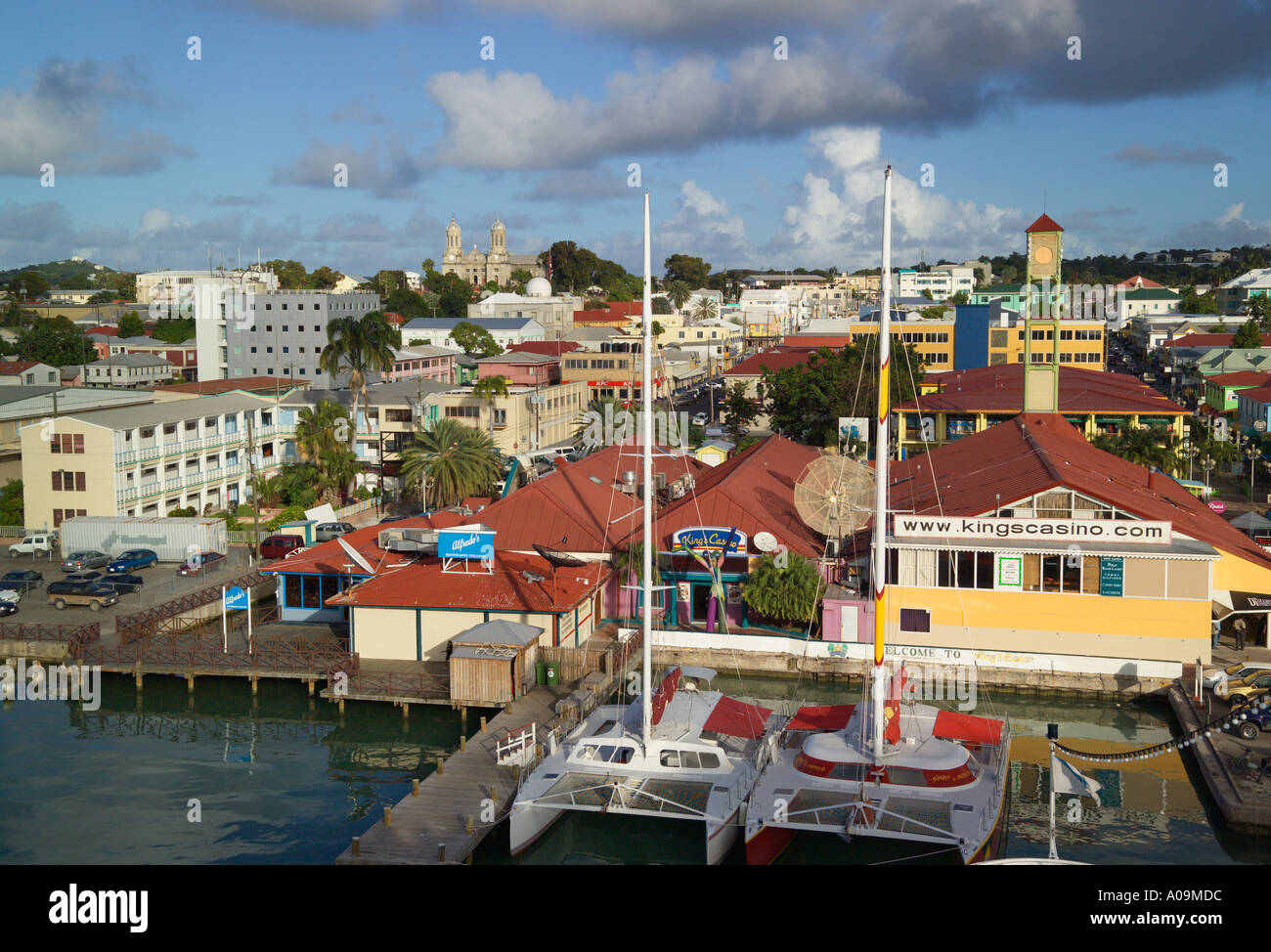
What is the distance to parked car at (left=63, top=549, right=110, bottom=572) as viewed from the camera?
45.1 meters

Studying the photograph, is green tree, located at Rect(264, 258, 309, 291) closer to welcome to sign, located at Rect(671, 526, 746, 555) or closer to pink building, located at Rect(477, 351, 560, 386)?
pink building, located at Rect(477, 351, 560, 386)

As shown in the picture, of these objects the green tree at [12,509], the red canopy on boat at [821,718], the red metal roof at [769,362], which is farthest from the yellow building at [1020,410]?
the green tree at [12,509]

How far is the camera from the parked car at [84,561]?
4506 cm

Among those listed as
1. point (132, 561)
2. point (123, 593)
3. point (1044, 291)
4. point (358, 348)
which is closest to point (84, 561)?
point (132, 561)

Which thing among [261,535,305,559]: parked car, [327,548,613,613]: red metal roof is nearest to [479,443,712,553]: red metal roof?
[327,548,613,613]: red metal roof

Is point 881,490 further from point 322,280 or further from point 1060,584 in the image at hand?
point 322,280

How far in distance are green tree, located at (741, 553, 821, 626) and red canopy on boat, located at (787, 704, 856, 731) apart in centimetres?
796

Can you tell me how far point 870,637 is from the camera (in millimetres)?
35031

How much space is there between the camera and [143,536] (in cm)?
4722

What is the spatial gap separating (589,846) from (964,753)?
8.21 meters

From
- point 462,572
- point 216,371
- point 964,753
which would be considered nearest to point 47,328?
point 216,371
